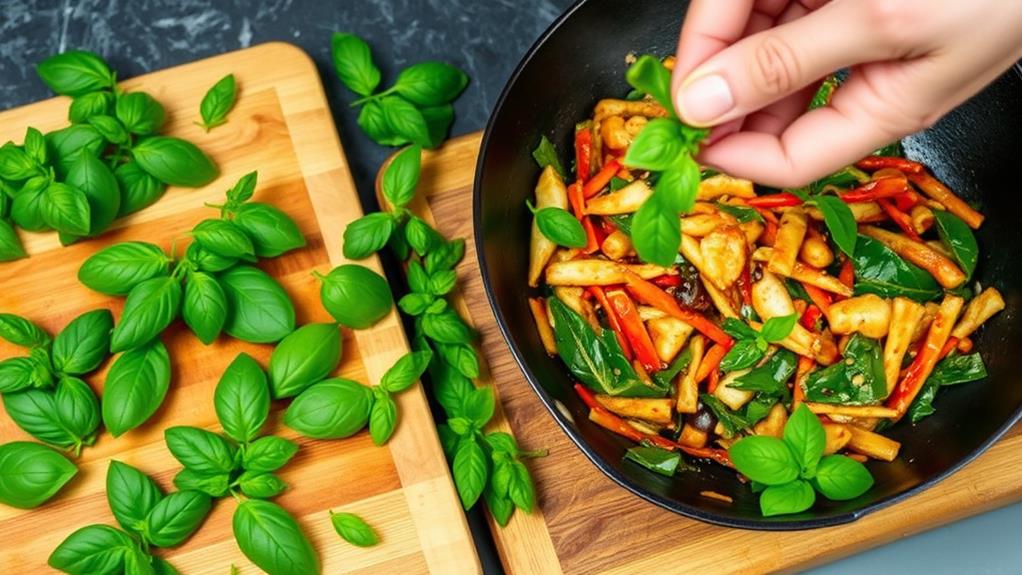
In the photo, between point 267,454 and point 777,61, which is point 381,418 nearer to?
point 267,454

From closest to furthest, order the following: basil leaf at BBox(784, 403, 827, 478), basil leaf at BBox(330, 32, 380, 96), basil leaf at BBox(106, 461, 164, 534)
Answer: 1. basil leaf at BBox(784, 403, 827, 478)
2. basil leaf at BBox(106, 461, 164, 534)
3. basil leaf at BBox(330, 32, 380, 96)

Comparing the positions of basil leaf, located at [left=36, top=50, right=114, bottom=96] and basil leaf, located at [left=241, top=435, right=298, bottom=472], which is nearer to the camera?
basil leaf, located at [left=241, top=435, right=298, bottom=472]

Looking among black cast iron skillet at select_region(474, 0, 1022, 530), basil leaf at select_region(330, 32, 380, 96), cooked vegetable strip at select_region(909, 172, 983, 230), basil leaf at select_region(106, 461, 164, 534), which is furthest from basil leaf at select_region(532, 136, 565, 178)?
basil leaf at select_region(106, 461, 164, 534)

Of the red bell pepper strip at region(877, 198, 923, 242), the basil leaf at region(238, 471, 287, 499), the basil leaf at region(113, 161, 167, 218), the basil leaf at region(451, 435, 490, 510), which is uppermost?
the red bell pepper strip at region(877, 198, 923, 242)

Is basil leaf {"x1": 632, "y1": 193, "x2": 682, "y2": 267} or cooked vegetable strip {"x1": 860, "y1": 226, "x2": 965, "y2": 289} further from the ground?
basil leaf {"x1": 632, "y1": 193, "x2": 682, "y2": 267}

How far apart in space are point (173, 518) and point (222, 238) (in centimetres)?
43

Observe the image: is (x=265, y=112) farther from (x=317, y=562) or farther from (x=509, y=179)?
(x=317, y=562)

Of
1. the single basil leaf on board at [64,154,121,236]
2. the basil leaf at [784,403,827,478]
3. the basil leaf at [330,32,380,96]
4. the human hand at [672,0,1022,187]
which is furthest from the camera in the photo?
the basil leaf at [330,32,380,96]

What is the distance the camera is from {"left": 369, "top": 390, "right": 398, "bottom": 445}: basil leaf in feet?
5.28

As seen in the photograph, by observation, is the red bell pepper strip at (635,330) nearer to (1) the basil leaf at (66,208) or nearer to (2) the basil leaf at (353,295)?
(2) the basil leaf at (353,295)

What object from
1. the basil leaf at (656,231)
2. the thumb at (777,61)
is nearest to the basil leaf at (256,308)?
the basil leaf at (656,231)

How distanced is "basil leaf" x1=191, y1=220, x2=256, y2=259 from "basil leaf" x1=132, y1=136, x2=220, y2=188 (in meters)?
0.15

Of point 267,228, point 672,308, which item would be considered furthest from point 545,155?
point 267,228

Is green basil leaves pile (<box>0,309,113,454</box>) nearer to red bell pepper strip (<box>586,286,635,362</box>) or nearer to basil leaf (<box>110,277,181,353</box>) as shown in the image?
basil leaf (<box>110,277,181,353</box>)
